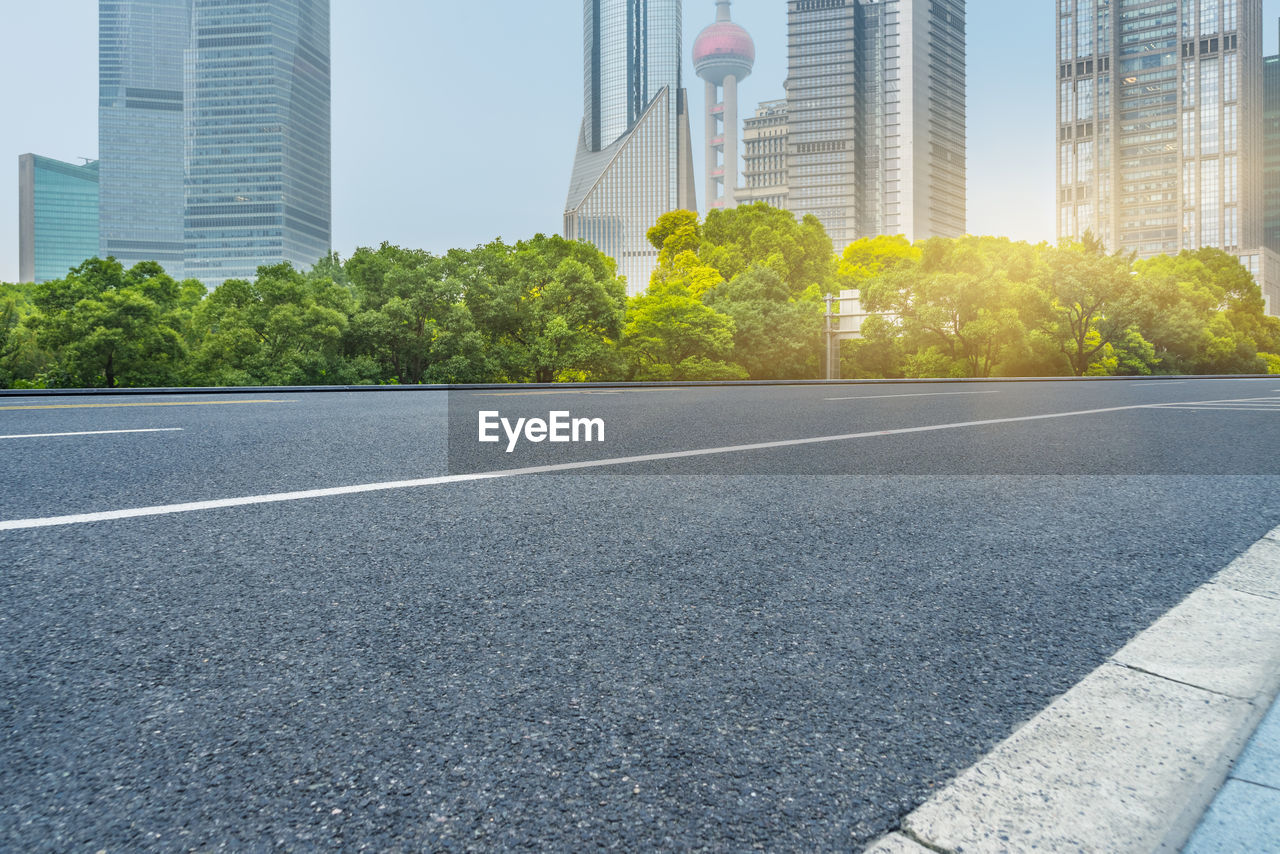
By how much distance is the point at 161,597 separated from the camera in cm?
206

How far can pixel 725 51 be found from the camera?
192000 millimetres

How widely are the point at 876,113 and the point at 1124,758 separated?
7107 inches

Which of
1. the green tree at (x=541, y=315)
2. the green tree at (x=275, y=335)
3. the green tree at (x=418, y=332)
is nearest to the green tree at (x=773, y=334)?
the green tree at (x=541, y=315)

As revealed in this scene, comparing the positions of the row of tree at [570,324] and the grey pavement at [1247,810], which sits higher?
the row of tree at [570,324]

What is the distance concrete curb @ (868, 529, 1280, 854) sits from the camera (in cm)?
110

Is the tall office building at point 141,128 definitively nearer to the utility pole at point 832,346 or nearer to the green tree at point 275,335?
the green tree at point 275,335

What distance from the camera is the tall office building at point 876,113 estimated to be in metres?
151

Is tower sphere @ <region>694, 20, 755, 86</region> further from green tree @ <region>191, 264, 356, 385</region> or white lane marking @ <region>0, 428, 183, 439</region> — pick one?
white lane marking @ <region>0, 428, 183, 439</region>

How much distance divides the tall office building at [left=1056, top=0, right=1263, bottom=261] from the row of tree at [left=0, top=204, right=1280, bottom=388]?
114572 millimetres

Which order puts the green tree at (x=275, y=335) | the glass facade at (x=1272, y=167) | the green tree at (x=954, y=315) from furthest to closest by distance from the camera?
the glass facade at (x=1272, y=167)
the green tree at (x=954, y=315)
the green tree at (x=275, y=335)

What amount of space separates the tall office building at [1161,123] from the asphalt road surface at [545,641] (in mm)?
162046

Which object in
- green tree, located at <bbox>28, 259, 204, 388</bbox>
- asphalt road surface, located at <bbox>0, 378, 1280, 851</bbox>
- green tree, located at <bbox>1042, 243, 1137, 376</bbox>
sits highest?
green tree, located at <bbox>1042, 243, 1137, 376</bbox>

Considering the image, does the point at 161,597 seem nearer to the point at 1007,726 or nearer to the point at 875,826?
the point at 875,826

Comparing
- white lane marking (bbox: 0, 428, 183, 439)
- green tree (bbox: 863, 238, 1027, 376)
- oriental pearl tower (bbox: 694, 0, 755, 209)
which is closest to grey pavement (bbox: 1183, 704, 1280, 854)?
white lane marking (bbox: 0, 428, 183, 439)
